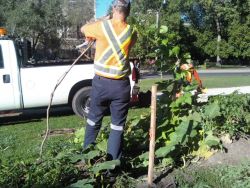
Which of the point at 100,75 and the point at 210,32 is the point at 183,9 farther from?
the point at 100,75

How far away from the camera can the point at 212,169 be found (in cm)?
551

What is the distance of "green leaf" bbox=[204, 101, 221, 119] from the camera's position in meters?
5.76

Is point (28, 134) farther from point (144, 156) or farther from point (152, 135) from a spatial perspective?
point (152, 135)

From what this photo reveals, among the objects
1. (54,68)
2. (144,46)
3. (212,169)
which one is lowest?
(212,169)

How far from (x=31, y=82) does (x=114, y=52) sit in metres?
5.48

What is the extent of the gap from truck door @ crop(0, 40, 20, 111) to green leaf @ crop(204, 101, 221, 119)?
5.48 metres

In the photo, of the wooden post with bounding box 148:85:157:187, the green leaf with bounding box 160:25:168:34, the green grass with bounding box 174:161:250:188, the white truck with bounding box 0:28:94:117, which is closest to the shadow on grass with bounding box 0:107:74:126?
the white truck with bounding box 0:28:94:117

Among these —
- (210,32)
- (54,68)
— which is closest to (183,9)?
(210,32)

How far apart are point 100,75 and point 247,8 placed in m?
59.6

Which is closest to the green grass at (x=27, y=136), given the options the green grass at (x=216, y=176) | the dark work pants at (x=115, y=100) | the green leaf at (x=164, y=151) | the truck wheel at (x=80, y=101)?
the truck wheel at (x=80, y=101)

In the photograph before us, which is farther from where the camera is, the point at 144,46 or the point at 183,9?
the point at 183,9

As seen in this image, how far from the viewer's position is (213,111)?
227 inches

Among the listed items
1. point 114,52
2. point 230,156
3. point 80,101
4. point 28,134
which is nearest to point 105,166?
point 114,52

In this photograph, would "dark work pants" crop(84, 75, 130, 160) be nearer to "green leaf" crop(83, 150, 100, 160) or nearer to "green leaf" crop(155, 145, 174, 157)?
"green leaf" crop(83, 150, 100, 160)
